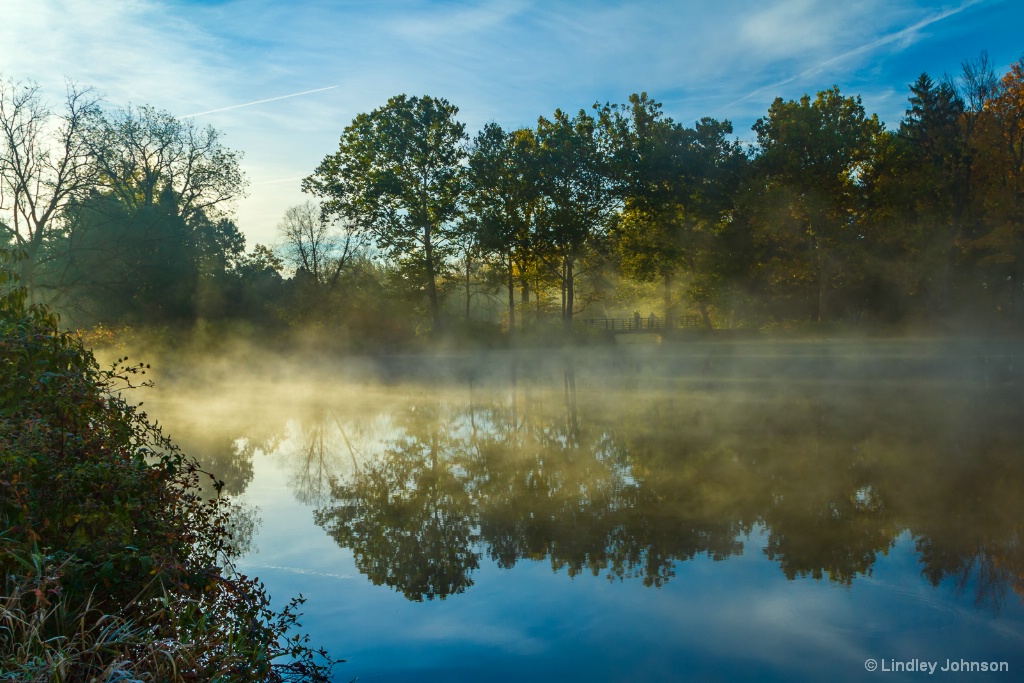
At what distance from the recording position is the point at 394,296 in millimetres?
39094

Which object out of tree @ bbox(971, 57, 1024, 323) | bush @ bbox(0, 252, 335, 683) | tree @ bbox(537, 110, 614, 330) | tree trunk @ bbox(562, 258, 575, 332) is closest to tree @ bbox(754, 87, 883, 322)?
tree @ bbox(971, 57, 1024, 323)

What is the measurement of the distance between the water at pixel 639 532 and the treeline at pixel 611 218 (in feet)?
70.9

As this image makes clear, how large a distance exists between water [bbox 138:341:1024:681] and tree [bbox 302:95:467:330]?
2431 centimetres

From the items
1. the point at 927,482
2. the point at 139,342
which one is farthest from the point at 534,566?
the point at 139,342

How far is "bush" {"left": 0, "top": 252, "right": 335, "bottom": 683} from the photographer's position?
3588 mm

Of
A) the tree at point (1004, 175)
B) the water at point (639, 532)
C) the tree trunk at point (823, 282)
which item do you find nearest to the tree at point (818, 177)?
the tree trunk at point (823, 282)

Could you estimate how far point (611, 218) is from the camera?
4284 centimetres

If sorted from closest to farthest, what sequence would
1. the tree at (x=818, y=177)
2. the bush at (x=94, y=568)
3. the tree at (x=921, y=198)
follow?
the bush at (x=94, y=568)
the tree at (x=921, y=198)
the tree at (x=818, y=177)

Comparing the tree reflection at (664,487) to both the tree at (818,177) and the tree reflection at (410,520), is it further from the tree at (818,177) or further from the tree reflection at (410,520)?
the tree at (818,177)

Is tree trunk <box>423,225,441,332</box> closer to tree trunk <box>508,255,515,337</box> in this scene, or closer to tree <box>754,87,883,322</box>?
tree trunk <box>508,255,515,337</box>

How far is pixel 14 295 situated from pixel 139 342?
28552mm

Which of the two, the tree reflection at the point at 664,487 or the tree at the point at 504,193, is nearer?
the tree reflection at the point at 664,487

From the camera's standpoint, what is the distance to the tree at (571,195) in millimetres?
40656

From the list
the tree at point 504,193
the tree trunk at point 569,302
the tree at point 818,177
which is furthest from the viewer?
the tree at point 504,193
